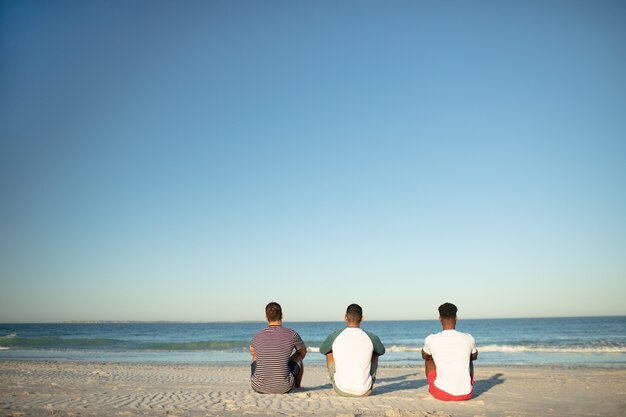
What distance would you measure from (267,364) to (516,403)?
3.79m

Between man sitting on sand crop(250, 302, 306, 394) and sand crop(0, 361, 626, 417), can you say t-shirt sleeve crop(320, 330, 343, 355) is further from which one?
sand crop(0, 361, 626, 417)

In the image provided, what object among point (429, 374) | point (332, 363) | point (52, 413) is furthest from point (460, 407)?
point (52, 413)

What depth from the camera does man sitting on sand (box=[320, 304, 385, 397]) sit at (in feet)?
22.5

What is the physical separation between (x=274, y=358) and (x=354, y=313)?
55.5 inches

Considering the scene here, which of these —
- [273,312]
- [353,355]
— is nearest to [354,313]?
[353,355]

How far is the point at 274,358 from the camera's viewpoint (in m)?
7.11

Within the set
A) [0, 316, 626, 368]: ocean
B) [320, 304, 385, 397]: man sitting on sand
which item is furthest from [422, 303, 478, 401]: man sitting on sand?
[0, 316, 626, 368]: ocean

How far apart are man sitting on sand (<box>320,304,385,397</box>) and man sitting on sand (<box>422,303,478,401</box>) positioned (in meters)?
0.76

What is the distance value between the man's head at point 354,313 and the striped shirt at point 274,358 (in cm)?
84

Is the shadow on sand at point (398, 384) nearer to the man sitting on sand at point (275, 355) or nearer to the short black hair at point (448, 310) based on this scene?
the man sitting on sand at point (275, 355)

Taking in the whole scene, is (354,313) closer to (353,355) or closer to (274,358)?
(353,355)

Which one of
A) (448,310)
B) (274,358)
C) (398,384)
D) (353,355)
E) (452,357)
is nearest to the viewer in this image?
(452,357)

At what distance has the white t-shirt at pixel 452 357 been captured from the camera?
6547 millimetres

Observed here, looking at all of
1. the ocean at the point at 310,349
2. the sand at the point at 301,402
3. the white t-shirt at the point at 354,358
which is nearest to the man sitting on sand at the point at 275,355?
the sand at the point at 301,402
